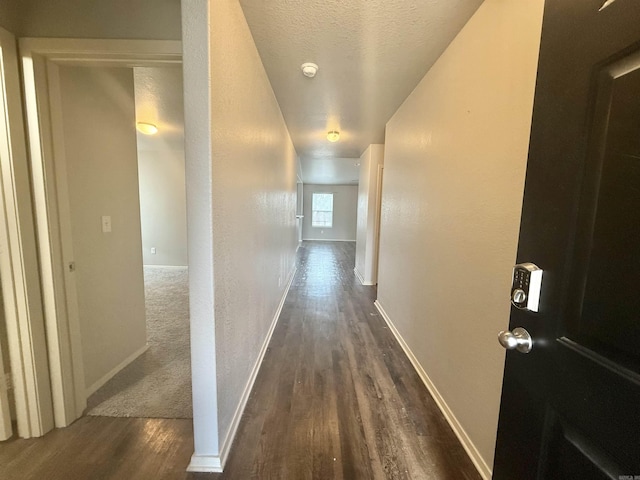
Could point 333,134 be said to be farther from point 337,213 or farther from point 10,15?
point 337,213

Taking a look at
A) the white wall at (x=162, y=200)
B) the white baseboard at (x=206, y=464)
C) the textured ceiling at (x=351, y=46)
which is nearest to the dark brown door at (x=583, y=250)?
the textured ceiling at (x=351, y=46)

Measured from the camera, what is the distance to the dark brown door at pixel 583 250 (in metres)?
0.47

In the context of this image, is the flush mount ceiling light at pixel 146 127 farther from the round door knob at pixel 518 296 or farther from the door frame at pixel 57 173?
the round door knob at pixel 518 296

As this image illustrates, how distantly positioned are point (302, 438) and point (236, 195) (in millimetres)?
1391

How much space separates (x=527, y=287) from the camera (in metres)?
0.66

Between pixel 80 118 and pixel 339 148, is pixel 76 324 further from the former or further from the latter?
pixel 339 148

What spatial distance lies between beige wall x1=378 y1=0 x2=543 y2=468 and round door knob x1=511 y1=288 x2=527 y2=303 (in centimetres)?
53

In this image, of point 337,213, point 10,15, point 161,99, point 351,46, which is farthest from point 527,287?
point 337,213

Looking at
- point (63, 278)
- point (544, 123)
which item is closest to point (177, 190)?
point (63, 278)

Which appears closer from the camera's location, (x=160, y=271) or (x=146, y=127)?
(x=146, y=127)

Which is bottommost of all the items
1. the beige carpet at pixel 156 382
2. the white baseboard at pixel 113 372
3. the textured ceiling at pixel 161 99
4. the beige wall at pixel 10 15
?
the beige carpet at pixel 156 382

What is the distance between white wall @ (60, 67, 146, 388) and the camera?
1.63 metres

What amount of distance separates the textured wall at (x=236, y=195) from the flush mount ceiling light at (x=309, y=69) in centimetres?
32

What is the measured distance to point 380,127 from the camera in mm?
3527
